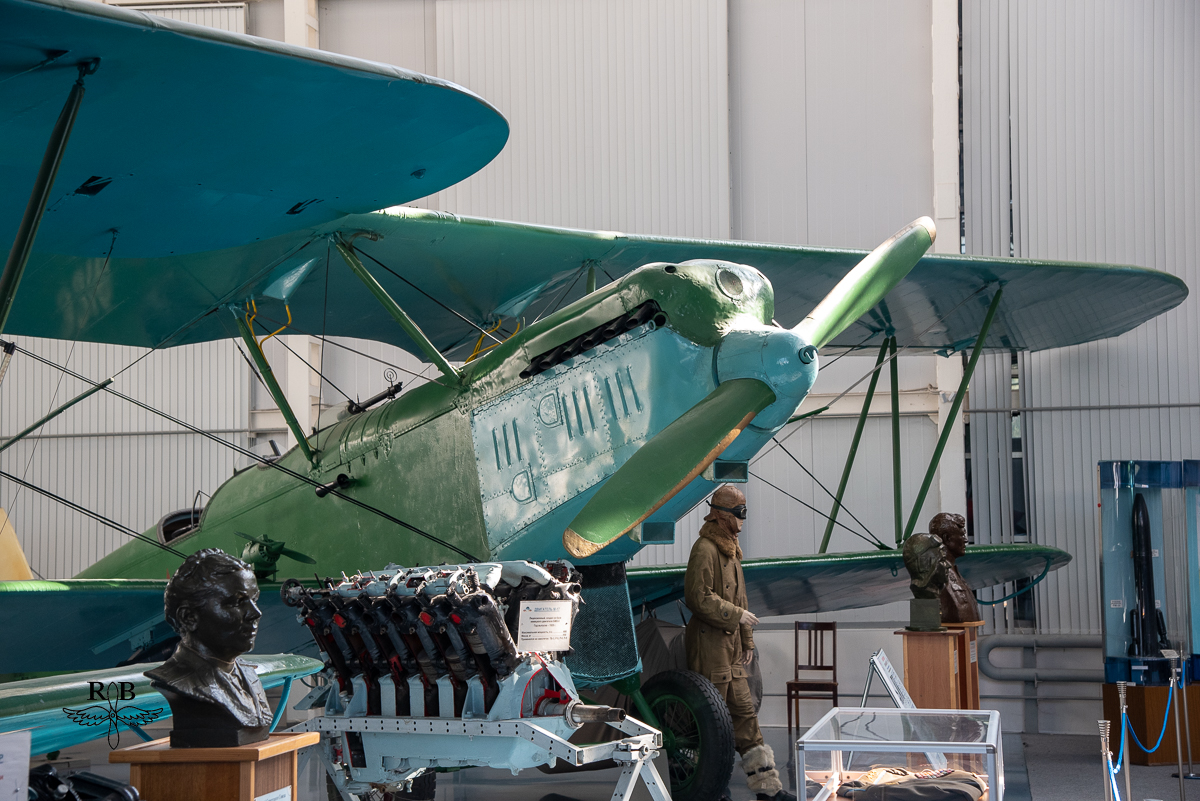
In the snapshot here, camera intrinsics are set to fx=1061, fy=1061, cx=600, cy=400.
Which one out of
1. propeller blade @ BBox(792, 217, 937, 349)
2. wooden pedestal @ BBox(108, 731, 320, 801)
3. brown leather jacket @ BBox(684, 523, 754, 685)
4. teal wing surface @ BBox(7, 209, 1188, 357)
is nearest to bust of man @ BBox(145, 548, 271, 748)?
wooden pedestal @ BBox(108, 731, 320, 801)

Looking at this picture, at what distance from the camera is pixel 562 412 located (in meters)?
4.52

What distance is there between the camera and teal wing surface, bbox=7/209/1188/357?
535 centimetres

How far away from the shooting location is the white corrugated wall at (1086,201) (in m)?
9.57

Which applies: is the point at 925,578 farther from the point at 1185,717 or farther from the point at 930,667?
the point at 1185,717

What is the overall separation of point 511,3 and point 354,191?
847 cm

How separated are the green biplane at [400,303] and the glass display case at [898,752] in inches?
46.6

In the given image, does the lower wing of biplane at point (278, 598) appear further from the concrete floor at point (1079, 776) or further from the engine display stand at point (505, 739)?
the concrete floor at point (1079, 776)

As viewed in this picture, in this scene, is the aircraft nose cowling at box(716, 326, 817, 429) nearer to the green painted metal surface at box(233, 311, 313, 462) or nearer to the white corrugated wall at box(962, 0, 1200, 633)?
the green painted metal surface at box(233, 311, 313, 462)

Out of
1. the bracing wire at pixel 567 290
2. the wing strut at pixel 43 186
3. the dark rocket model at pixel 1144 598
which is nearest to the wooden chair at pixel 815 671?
the dark rocket model at pixel 1144 598

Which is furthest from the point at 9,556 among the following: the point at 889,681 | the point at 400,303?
the point at 889,681

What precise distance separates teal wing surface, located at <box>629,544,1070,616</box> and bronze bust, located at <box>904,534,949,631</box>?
909mm

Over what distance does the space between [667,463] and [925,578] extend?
9.45 ft

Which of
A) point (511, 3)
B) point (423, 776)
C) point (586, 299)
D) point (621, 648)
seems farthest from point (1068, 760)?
point (511, 3)

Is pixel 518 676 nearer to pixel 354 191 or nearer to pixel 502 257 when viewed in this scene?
pixel 354 191
